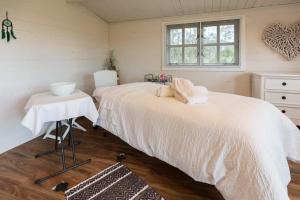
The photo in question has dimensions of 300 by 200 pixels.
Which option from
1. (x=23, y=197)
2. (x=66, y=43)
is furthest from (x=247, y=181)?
(x=66, y=43)

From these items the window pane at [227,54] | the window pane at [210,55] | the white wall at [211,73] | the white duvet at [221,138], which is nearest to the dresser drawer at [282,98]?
the white wall at [211,73]

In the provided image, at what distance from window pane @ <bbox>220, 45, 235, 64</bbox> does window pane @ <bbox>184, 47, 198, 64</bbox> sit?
48 cm

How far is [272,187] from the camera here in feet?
4.07

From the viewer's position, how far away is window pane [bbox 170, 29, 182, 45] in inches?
162

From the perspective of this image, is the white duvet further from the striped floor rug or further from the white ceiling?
the white ceiling

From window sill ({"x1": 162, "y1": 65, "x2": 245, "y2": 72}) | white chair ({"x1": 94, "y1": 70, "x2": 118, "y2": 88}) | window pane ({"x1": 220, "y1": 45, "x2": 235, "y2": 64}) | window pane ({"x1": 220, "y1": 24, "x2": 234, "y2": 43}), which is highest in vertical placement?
window pane ({"x1": 220, "y1": 24, "x2": 234, "y2": 43})

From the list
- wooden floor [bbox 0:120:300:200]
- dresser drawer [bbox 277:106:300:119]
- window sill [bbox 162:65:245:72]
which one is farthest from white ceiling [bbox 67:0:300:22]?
wooden floor [bbox 0:120:300:200]

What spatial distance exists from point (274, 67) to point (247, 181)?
280 cm

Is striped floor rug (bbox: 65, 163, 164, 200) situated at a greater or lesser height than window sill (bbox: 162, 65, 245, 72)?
lesser

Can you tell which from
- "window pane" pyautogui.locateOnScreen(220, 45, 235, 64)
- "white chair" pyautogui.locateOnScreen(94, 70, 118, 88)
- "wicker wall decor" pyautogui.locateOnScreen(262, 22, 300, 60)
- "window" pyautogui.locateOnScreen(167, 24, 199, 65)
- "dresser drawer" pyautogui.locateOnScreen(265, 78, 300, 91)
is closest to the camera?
"dresser drawer" pyautogui.locateOnScreen(265, 78, 300, 91)

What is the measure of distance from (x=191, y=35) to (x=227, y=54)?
2.54 feet

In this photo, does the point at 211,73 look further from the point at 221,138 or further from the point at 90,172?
the point at 90,172

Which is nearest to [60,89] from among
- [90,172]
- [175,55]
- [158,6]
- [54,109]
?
[54,109]

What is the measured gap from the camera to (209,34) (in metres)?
3.89
